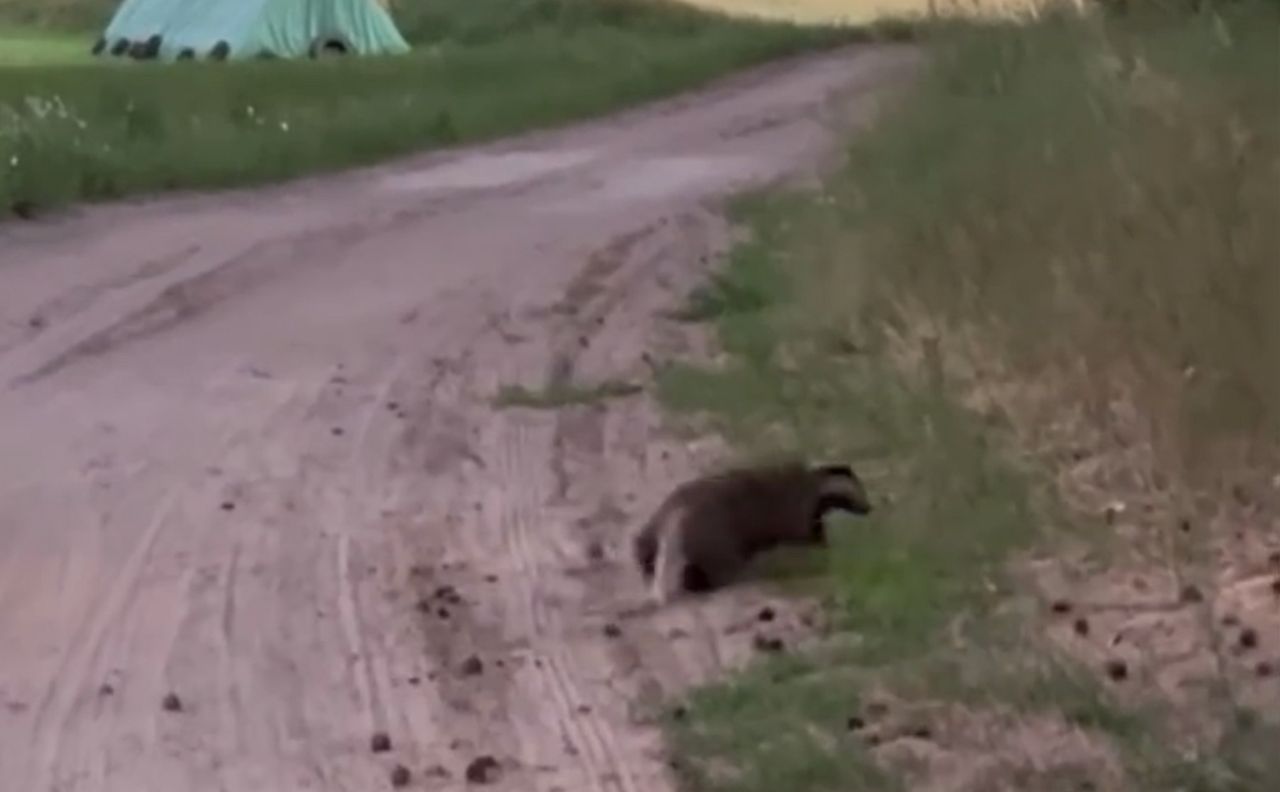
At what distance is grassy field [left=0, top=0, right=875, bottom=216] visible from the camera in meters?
14.2

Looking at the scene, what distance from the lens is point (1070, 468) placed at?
570 centimetres

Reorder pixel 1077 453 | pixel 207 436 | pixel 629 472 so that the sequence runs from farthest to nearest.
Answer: pixel 207 436 → pixel 629 472 → pixel 1077 453

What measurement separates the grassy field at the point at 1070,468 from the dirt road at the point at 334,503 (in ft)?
1.07

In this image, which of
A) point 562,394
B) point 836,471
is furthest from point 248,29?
point 836,471

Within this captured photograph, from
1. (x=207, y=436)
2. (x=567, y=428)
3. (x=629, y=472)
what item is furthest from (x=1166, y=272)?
(x=207, y=436)

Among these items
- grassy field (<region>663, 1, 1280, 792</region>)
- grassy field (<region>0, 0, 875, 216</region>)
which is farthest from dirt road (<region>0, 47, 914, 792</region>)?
grassy field (<region>0, 0, 875, 216</region>)

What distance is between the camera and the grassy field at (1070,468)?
178 inches

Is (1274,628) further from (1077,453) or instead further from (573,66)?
(573,66)

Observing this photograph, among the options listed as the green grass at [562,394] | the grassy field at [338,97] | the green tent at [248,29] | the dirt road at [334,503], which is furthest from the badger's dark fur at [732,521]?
the green tent at [248,29]

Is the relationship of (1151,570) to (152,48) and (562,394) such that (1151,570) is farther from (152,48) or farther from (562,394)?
(152,48)

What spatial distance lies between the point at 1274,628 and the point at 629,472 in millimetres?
2409

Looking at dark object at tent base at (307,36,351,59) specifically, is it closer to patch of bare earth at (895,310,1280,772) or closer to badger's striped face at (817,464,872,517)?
badger's striped face at (817,464,872,517)

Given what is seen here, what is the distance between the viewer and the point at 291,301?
10234mm

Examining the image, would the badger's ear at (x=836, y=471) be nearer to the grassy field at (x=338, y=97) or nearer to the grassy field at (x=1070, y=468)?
the grassy field at (x=1070, y=468)
